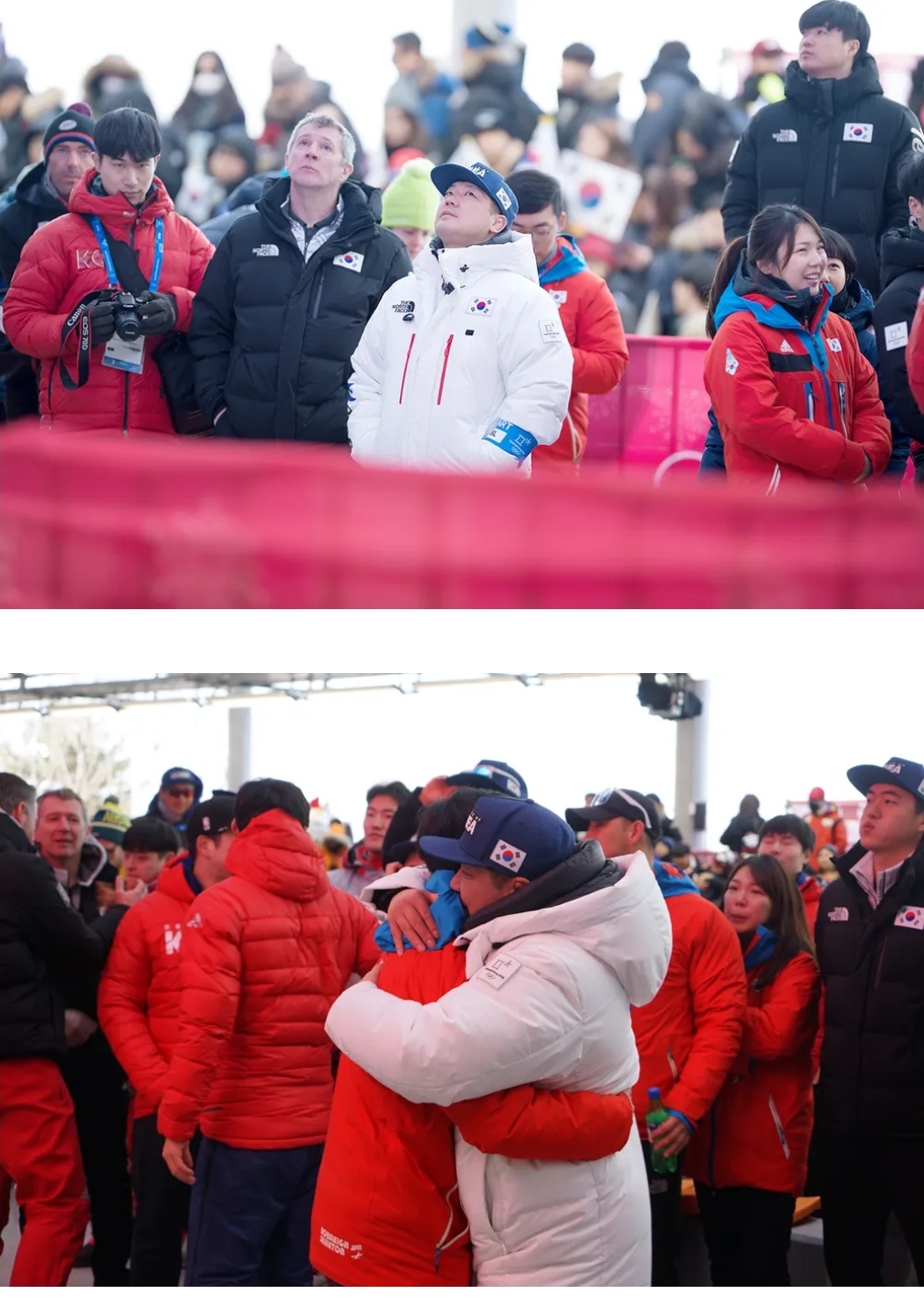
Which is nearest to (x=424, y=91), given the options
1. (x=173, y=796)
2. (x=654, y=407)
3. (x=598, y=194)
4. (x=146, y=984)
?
(x=598, y=194)

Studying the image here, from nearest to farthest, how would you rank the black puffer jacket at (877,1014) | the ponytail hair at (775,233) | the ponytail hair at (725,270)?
the black puffer jacket at (877,1014), the ponytail hair at (775,233), the ponytail hair at (725,270)

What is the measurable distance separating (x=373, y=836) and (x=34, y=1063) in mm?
1537

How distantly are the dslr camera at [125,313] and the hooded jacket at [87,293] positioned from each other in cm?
17

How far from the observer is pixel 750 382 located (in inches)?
170

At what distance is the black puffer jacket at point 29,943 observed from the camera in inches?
152

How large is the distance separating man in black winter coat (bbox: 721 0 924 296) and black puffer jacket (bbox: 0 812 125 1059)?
12.1 feet

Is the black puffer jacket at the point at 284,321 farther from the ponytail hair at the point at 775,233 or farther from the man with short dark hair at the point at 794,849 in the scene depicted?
the man with short dark hair at the point at 794,849

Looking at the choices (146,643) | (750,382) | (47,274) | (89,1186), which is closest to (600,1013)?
(146,643)

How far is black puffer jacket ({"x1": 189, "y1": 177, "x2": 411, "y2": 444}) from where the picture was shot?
15.9 ft

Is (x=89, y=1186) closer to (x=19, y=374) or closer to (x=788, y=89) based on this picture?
(x=19, y=374)

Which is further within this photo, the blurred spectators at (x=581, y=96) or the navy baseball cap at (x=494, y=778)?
the blurred spectators at (x=581, y=96)

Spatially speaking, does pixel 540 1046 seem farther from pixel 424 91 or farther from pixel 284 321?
pixel 424 91

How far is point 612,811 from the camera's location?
4000 mm

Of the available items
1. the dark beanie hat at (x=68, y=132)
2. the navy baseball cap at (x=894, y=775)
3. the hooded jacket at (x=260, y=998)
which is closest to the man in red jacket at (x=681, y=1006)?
the navy baseball cap at (x=894, y=775)
